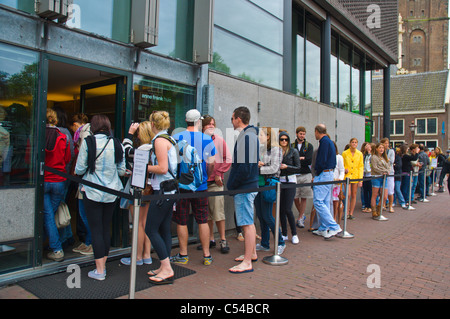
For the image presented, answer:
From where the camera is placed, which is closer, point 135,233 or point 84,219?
point 135,233

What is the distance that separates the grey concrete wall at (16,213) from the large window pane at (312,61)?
338 inches

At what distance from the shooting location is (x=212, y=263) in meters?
5.07

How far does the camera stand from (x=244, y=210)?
4777 mm

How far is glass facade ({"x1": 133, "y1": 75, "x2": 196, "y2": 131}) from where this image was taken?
5527 millimetres

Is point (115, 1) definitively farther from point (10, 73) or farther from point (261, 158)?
point (261, 158)

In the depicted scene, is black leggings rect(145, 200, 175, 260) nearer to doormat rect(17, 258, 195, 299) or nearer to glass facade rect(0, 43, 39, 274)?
doormat rect(17, 258, 195, 299)

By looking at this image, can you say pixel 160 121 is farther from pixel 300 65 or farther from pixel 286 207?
pixel 300 65

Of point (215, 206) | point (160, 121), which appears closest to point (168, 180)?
point (160, 121)

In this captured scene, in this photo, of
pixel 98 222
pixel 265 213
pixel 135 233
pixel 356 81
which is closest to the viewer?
pixel 135 233

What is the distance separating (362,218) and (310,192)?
237cm

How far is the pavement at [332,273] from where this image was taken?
4004 mm

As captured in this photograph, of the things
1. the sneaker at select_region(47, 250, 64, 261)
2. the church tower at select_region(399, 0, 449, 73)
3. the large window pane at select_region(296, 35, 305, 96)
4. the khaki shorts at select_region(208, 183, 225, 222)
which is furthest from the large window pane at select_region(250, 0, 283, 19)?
the church tower at select_region(399, 0, 449, 73)

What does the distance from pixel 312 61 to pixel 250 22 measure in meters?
4.09

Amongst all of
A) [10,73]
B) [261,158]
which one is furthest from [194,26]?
[10,73]
